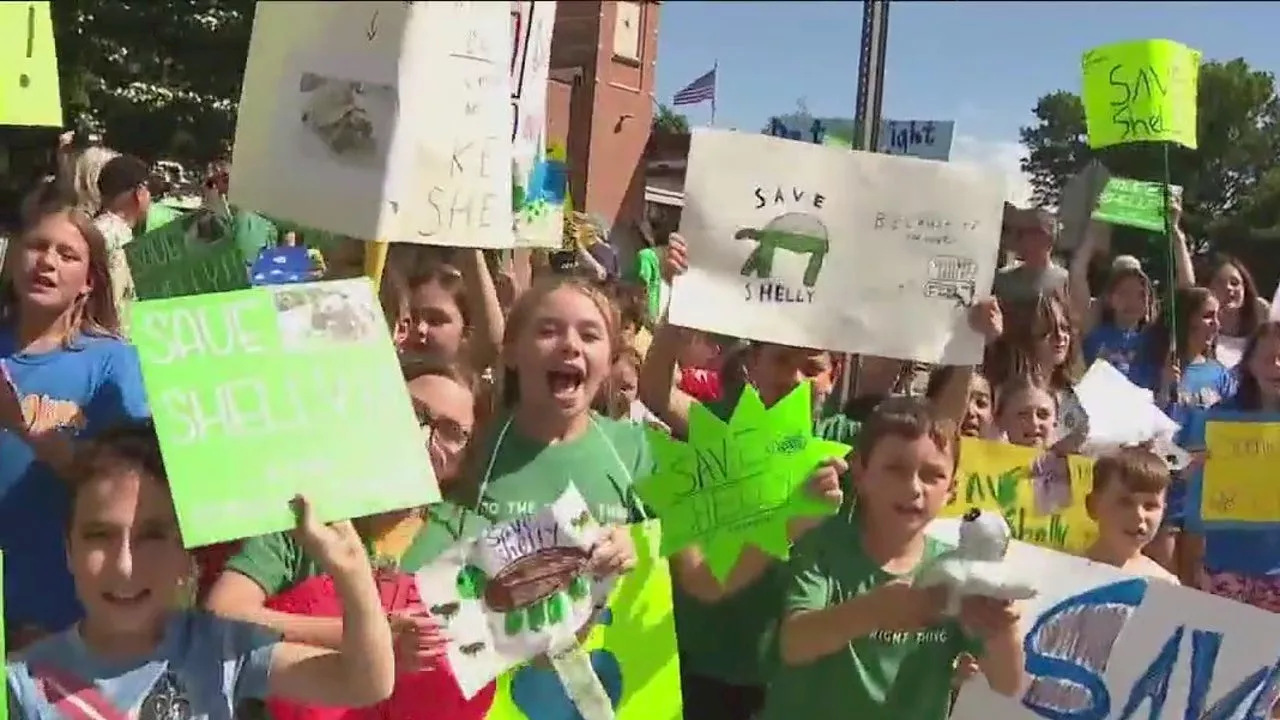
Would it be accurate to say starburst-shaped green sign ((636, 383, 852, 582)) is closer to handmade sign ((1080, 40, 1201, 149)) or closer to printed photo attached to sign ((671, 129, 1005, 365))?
printed photo attached to sign ((671, 129, 1005, 365))

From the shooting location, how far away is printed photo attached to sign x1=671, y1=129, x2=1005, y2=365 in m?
3.06

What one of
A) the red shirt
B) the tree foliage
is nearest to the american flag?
the tree foliage

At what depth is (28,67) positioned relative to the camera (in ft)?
8.65

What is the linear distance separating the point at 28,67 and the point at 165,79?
1692 cm

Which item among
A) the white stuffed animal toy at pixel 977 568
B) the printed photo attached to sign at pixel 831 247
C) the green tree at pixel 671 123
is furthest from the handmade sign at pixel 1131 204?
the green tree at pixel 671 123

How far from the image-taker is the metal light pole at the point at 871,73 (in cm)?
336

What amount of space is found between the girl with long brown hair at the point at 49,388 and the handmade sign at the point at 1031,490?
1.95 m

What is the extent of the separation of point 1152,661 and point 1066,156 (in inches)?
657

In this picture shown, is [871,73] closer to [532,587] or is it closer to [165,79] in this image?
[532,587]

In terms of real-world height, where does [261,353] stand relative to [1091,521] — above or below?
above

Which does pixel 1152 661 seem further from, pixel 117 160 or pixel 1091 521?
pixel 117 160

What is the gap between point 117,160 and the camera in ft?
17.3

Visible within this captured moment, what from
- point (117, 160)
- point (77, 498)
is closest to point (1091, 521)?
point (77, 498)

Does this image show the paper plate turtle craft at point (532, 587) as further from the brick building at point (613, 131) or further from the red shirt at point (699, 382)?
the brick building at point (613, 131)
